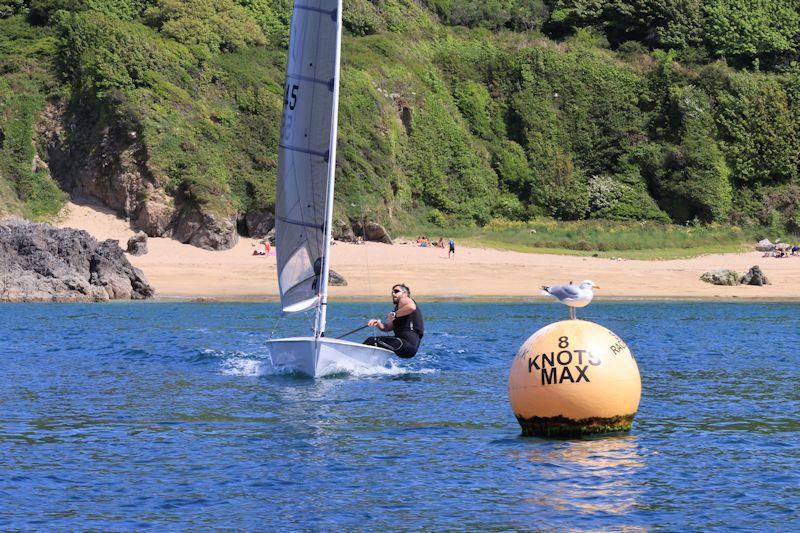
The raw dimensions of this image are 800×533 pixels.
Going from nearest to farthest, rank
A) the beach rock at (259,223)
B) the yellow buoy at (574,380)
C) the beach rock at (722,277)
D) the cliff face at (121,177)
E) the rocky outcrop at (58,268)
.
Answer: the yellow buoy at (574,380)
the rocky outcrop at (58,268)
the beach rock at (722,277)
the cliff face at (121,177)
the beach rock at (259,223)

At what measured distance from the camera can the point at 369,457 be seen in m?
12.4

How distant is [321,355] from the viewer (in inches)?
749

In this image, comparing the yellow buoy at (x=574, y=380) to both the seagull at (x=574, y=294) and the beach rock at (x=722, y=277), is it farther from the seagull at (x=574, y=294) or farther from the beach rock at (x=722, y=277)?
the beach rock at (x=722, y=277)

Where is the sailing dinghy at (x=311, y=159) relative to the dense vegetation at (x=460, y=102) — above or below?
below

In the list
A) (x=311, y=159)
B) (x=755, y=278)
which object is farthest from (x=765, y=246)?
(x=311, y=159)

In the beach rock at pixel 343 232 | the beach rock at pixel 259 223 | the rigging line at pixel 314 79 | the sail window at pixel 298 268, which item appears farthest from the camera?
the beach rock at pixel 259 223

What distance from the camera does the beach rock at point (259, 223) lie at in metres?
48.8

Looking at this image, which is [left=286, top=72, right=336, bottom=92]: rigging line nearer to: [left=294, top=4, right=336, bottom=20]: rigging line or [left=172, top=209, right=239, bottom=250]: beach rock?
[left=294, top=4, right=336, bottom=20]: rigging line

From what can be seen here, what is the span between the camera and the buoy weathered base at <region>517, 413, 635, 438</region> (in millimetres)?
12578

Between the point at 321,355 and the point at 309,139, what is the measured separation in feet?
12.9

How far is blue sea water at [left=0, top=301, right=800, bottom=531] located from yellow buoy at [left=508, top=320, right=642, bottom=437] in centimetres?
30

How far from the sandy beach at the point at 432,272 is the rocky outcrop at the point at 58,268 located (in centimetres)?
193

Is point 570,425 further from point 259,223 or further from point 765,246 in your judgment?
point 765,246

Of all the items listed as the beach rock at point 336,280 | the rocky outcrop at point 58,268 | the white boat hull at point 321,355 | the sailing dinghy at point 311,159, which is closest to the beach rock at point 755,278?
the beach rock at point 336,280
